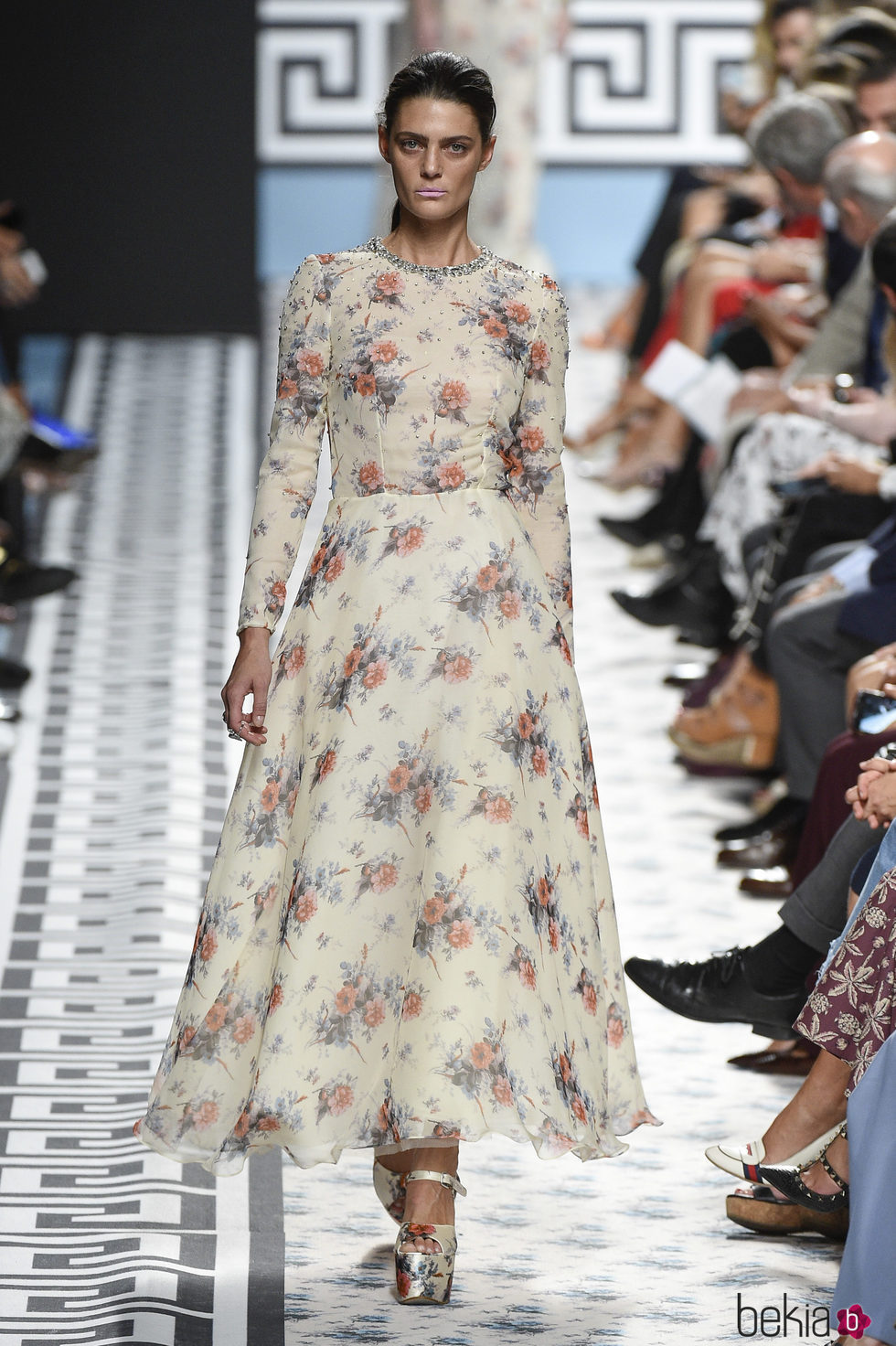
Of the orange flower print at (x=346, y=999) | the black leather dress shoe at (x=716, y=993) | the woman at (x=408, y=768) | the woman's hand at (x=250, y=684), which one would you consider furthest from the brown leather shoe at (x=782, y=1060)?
the woman's hand at (x=250, y=684)

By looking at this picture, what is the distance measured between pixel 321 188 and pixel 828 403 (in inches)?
227

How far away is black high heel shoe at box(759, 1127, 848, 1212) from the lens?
97.3 inches

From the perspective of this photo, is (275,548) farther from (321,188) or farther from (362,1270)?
(321,188)

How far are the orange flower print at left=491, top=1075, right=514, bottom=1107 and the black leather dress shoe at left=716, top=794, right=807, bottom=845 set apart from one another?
1615 mm

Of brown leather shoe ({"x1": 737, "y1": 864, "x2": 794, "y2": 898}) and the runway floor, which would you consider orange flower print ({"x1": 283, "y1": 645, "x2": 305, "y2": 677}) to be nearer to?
the runway floor

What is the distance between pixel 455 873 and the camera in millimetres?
2305

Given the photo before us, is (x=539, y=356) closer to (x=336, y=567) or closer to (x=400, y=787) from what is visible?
(x=336, y=567)

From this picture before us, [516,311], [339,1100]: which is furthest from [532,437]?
[339,1100]

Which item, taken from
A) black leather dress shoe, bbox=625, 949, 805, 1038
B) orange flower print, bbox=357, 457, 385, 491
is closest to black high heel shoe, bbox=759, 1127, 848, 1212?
black leather dress shoe, bbox=625, 949, 805, 1038

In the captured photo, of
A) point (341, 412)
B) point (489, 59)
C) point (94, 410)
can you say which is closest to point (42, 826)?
point (341, 412)

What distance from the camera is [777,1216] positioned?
8.41ft

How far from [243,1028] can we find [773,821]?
1714 mm

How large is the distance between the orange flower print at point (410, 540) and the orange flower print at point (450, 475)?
57 millimetres

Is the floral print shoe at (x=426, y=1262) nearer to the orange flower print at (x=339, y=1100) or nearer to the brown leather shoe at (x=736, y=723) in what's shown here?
the orange flower print at (x=339, y=1100)
